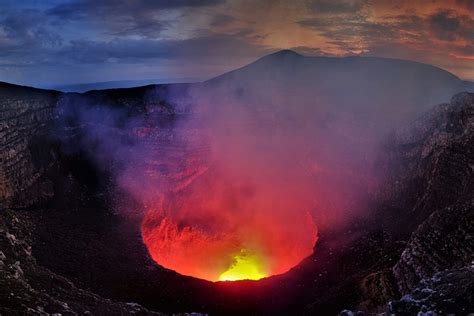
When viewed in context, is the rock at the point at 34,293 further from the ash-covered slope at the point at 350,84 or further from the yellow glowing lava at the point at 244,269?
the ash-covered slope at the point at 350,84

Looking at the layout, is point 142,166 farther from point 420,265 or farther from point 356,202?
point 420,265

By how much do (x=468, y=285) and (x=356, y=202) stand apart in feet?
116

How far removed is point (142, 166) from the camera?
67.7 metres

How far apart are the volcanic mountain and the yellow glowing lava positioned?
1.33 meters

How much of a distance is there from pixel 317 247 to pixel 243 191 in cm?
2314

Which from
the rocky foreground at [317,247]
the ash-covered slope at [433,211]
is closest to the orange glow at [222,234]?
the rocky foreground at [317,247]

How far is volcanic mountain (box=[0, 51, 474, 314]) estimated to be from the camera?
34125mm

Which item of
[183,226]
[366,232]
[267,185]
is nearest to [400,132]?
[366,232]

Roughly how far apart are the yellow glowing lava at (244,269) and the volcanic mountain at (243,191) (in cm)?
133

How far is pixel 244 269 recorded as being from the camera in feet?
188

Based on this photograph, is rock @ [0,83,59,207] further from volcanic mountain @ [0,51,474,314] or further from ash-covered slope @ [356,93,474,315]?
ash-covered slope @ [356,93,474,315]

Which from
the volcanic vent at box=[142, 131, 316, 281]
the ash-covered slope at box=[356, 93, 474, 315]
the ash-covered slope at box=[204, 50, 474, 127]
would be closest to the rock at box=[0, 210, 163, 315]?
the ash-covered slope at box=[356, 93, 474, 315]

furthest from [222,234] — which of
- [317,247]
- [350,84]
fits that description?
[350,84]

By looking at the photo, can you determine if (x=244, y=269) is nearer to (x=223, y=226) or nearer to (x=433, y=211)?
(x=223, y=226)
